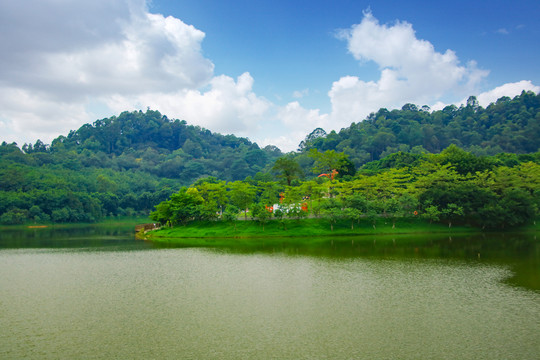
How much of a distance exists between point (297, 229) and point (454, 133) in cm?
12147

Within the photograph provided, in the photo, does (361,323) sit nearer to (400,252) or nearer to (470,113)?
(400,252)

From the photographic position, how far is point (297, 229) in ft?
168

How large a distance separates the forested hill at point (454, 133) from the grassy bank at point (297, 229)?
79.2m

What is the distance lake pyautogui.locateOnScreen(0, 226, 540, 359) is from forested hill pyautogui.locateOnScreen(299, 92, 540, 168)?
107 metres

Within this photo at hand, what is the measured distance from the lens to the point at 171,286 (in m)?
23.5

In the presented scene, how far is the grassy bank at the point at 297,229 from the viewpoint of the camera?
165ft

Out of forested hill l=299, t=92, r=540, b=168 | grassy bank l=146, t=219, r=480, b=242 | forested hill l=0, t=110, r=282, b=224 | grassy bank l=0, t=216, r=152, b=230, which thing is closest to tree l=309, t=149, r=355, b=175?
grassy bank l=146, t=219, r=480, b=242

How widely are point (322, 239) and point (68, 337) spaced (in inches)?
1355

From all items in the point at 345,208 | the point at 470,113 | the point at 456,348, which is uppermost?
the point at 470,113

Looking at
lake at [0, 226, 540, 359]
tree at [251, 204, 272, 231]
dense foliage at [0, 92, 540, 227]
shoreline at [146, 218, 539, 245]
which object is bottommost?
lake at [0, 226, 540, 359]

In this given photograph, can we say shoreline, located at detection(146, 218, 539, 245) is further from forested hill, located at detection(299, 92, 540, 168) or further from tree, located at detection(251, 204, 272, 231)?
forested hill, located at detection(299, 92, 540, 168)

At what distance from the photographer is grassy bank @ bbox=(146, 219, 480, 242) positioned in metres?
50.3

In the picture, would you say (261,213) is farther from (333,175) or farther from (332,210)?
(333,175)

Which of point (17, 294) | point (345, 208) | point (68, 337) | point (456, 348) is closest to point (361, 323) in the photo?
point (456, 348)
